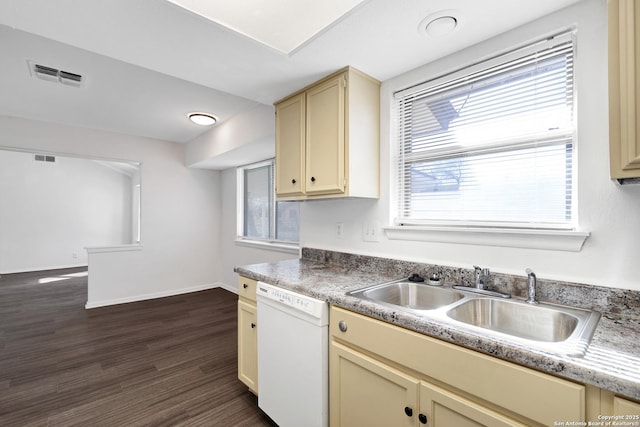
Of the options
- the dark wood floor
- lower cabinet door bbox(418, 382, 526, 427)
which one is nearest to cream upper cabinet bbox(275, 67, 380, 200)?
lower cabinet door bbox(418, 382, 526, 427)

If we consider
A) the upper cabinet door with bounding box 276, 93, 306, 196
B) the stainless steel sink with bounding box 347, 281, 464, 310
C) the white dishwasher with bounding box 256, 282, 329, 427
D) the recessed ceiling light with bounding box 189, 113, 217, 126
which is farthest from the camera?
the recessed ceiling light with bounding box 189, 113, 217, 126

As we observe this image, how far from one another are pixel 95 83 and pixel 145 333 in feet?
8.64

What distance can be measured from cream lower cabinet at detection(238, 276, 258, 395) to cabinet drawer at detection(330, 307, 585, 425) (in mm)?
908

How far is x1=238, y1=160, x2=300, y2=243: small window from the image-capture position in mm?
3900

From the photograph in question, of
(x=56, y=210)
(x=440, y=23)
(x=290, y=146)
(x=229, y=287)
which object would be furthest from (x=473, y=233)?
(x=56, y=210)

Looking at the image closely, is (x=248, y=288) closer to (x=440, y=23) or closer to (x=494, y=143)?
(x=494, y=143)

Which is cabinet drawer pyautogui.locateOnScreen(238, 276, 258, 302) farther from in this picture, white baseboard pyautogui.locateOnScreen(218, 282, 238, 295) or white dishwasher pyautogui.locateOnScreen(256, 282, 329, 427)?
white baseboard pyautogui.locateOnScreen(218, 282, 238, 295)

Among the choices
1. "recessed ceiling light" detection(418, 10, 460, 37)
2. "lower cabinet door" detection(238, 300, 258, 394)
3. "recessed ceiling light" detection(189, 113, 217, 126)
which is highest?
"recessed ceiling light" detection(189, 113, 217, 126)

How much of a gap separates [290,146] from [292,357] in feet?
4.89

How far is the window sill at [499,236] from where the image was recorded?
4.22 ft

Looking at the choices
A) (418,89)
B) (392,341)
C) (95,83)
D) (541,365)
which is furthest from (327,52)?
(95,83)

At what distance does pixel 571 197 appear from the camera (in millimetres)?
1316

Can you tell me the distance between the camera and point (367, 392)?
127 centimetres

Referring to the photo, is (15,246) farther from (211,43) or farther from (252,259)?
(211,43)
